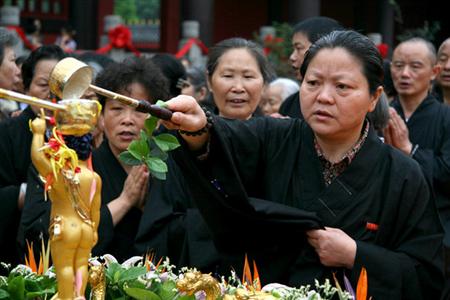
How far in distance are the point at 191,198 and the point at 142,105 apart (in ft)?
4.70

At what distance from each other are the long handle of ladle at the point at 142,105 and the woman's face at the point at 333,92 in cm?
55

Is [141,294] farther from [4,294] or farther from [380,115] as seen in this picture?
[380,115]

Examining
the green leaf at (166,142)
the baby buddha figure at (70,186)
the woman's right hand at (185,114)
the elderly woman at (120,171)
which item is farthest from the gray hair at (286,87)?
the baby buddha figure at (70,186)

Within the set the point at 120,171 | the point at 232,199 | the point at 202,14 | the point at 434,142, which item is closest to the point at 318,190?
the point at 232,199

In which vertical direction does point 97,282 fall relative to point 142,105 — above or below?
below

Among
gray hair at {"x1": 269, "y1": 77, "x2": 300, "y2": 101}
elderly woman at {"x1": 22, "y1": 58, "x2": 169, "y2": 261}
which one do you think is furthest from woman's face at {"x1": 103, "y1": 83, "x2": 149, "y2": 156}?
gray hair at {"x1": 269, "y1": 77, "x2": 300, "y2": 101}

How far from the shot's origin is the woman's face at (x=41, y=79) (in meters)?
4.35

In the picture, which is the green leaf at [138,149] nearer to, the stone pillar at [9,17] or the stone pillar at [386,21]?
the stone pillar at [9,17]

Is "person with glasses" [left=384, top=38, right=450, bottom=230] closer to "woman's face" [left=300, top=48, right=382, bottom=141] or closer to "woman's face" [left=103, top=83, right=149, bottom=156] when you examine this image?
"woman's face" [left=103, top=83, right=149, bottom=156]

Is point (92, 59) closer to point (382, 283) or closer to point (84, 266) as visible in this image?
point (382, 283)

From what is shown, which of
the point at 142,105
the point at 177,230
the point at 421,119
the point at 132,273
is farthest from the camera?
the point at 421,119

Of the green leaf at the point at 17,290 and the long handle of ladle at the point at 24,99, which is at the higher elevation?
the long handle of ladle at the point at 24,99

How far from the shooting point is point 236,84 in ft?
13.1

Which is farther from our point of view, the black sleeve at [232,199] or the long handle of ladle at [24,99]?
the black sleeve at [232,199]
